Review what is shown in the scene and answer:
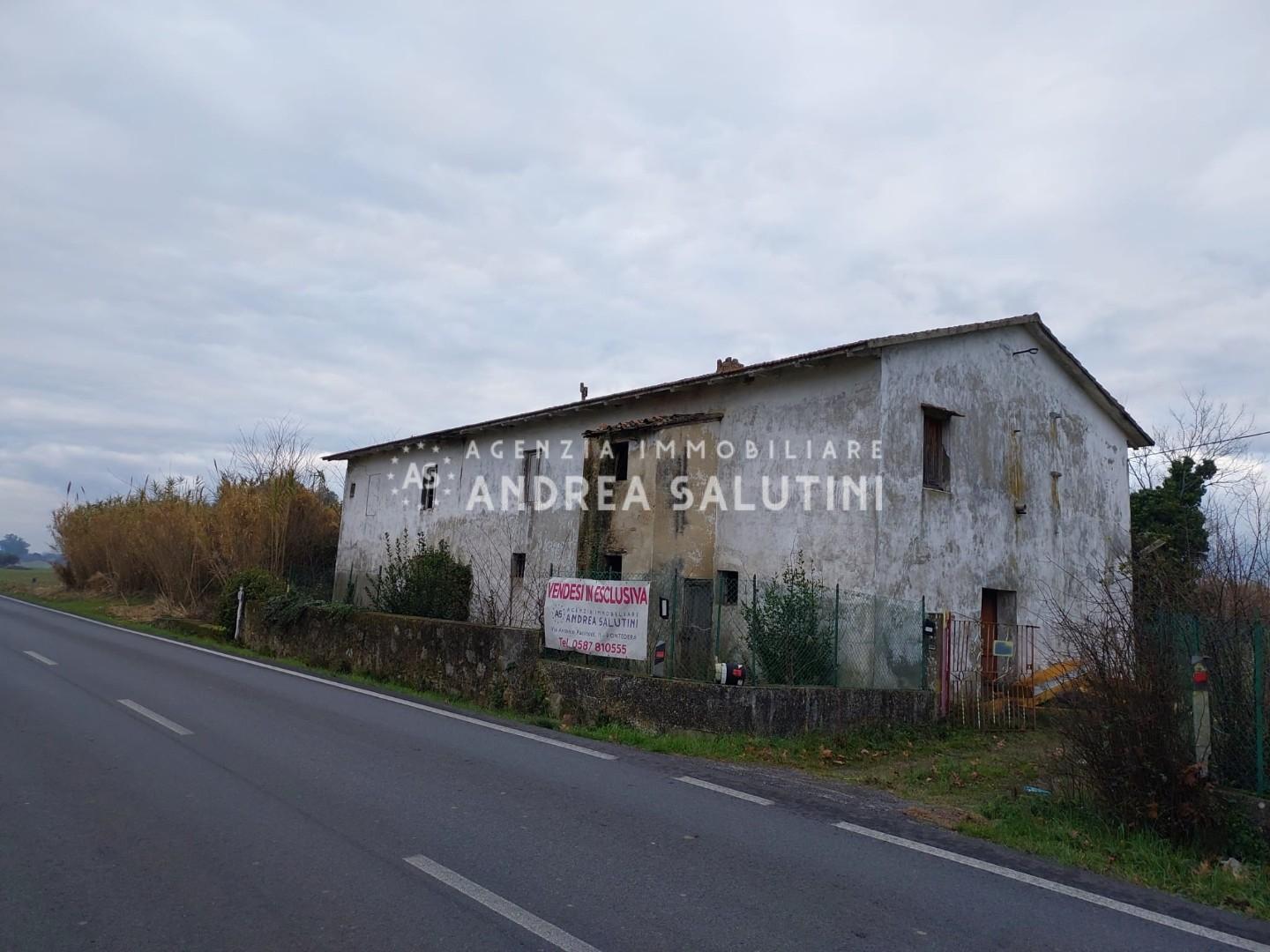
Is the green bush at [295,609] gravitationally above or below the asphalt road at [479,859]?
above

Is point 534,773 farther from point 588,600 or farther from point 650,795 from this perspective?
point 588,600

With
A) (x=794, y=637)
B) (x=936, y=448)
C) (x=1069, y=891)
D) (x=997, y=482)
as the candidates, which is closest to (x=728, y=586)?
(x=794, y=637)

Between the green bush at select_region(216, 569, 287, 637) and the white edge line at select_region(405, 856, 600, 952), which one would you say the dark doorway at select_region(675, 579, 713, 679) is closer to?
the white edge line at select_region(405, 856, 600, 952)

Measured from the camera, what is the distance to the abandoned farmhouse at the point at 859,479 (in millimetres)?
14344

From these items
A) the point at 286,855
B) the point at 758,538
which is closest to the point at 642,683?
the point at 758,538

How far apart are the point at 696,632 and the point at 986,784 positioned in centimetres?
678

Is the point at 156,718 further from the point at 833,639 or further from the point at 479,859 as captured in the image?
the point at 833,639

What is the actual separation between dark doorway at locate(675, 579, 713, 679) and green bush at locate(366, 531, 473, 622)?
559 centimetres

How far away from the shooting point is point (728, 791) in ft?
25.1

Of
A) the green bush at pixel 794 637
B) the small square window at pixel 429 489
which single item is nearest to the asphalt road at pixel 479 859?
the green bush at pixel 794 637

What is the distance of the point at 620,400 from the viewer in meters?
18.8

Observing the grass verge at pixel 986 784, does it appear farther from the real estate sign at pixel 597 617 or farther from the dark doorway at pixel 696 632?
the dark doorway at pixel 696 632

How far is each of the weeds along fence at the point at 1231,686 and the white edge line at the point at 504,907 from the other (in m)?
5.13

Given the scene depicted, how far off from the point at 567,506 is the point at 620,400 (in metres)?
3.25
